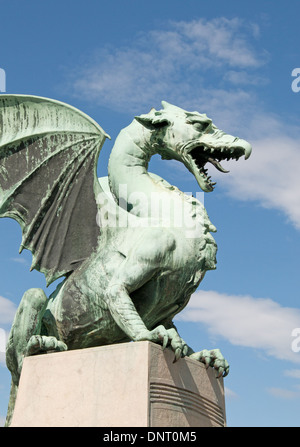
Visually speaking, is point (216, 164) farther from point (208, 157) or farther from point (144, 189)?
point (144, 189)

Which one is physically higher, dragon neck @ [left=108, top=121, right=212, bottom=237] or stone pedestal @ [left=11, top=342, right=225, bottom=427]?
dragon neck @ [left=108, top=121, right=212, bottom=237]

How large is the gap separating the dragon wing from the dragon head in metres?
0.53

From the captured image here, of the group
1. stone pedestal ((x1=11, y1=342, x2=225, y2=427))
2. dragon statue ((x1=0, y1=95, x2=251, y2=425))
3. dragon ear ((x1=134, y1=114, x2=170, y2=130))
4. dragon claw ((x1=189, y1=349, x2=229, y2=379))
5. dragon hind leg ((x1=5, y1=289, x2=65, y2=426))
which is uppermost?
dragon ear ((x1=134, y1=114, x2=170, y2=130))

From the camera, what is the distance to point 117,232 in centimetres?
545

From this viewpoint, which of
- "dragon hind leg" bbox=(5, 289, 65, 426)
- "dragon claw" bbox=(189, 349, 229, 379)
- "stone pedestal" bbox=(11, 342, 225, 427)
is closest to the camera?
"stone pedestal" bbox=(11, 342, 225, 427)

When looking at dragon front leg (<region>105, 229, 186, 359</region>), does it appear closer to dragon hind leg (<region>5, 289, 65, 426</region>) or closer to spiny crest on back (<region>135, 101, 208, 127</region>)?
dragon hind leg (<region>5, 289, 65, 426</region>)

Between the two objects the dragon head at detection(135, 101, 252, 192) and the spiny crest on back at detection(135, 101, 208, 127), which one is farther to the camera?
the spiny crest on back at detection(135, 101, 208, 127)

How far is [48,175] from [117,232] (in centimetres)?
101

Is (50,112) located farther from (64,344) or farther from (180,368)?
(180,368)

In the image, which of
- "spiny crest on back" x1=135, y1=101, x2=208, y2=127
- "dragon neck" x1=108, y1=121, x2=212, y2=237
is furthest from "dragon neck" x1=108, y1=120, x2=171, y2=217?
"spiny crest on back" x1=135, y1=101, x2=208, y2=127

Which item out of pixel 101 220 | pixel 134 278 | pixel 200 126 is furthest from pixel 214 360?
pixel 200 126

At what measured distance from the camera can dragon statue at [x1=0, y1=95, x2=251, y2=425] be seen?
202 inches

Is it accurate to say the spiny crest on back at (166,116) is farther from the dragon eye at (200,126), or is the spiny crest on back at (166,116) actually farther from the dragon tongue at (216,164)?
the dragon tongue at (216,164)
